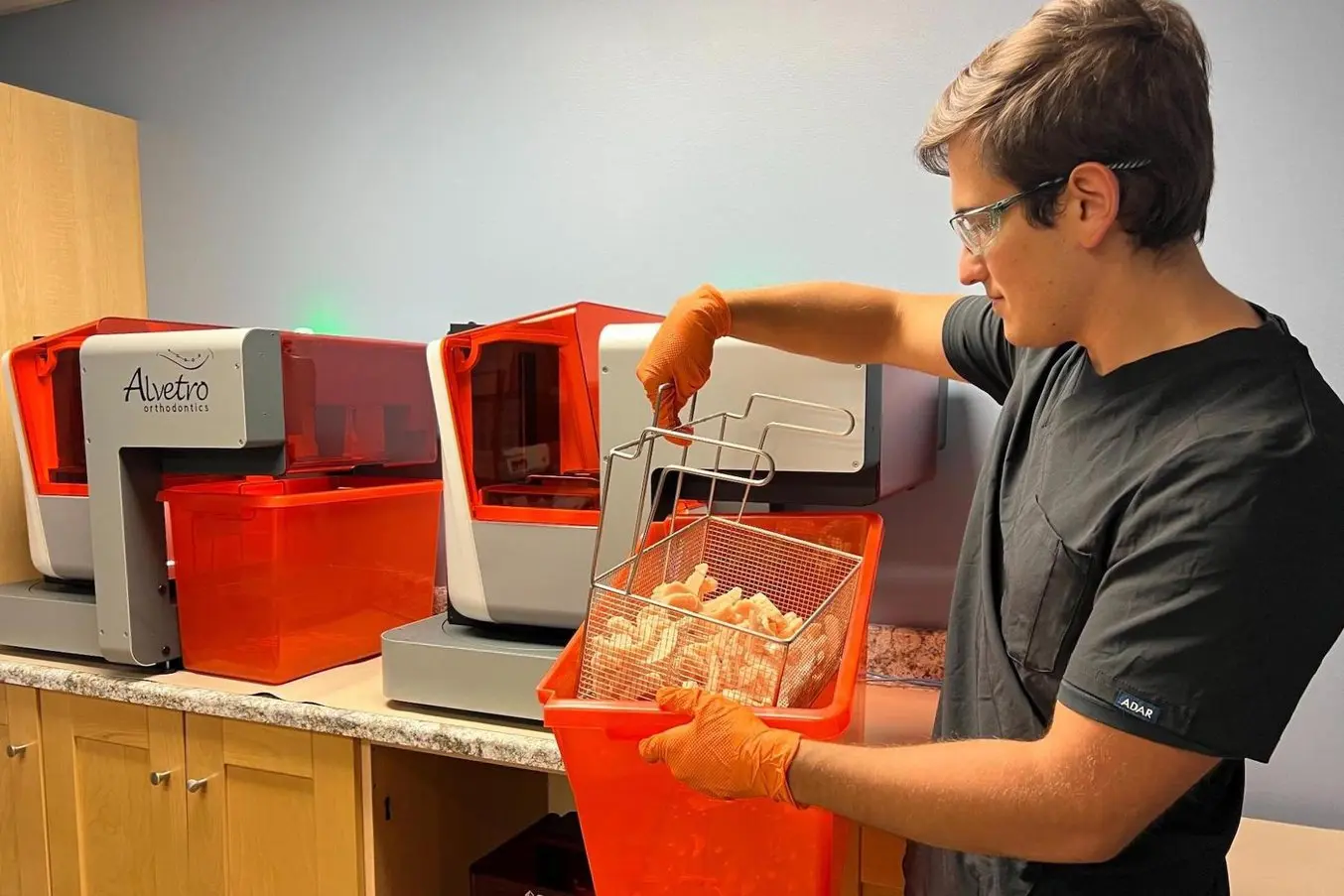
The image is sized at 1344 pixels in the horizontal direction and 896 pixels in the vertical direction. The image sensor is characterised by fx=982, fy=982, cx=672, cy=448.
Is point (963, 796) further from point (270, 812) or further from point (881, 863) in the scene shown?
point (270, 812)

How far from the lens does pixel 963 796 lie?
772mm

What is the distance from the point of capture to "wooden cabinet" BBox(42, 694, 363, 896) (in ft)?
4.97

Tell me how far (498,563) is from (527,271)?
0.74 metres

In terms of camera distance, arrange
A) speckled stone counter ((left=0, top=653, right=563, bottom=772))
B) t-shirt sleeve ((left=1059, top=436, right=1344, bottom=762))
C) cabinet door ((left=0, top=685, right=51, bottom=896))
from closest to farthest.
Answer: t-shirt sleeve ((left=1059, top=436, right=1344, bottom=762))
speckled stone counter ((left=0, top=653, right=563, bottom=772))
cabinet door ((left=0, top=685, right=51, bottom=896))

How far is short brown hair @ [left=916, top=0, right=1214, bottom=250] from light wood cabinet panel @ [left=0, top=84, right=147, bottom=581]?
6.70ft

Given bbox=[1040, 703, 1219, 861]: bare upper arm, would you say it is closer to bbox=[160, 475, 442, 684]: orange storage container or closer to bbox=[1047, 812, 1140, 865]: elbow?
bbox=[1047, 812, 1140, 865]: elbow

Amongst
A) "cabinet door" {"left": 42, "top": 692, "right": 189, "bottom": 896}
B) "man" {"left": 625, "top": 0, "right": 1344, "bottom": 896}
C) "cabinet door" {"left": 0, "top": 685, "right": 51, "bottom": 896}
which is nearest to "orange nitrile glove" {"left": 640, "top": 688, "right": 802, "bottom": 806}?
"man" {"left": 625, "top": 0, "right": 1344, "bottom": 896}

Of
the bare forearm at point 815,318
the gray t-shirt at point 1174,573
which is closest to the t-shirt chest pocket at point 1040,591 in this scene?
the gray t-shirt at point 1174,573

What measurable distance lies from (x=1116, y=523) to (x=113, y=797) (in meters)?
1.67

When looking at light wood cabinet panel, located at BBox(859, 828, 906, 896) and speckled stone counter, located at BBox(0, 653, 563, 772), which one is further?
speckled stone counter, located at BBox(0, 653, 563, 772)

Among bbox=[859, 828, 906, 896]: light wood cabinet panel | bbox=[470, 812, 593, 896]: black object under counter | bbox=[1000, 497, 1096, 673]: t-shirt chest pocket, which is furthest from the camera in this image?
bbox=[470, 812, 593, 896]: black object under counter

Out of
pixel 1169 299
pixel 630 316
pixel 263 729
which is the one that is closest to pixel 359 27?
pixel 630 316

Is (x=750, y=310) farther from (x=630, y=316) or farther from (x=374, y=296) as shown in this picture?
(x=374, y=296)

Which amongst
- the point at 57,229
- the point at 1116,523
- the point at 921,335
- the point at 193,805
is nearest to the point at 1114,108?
the point at 1116,523
